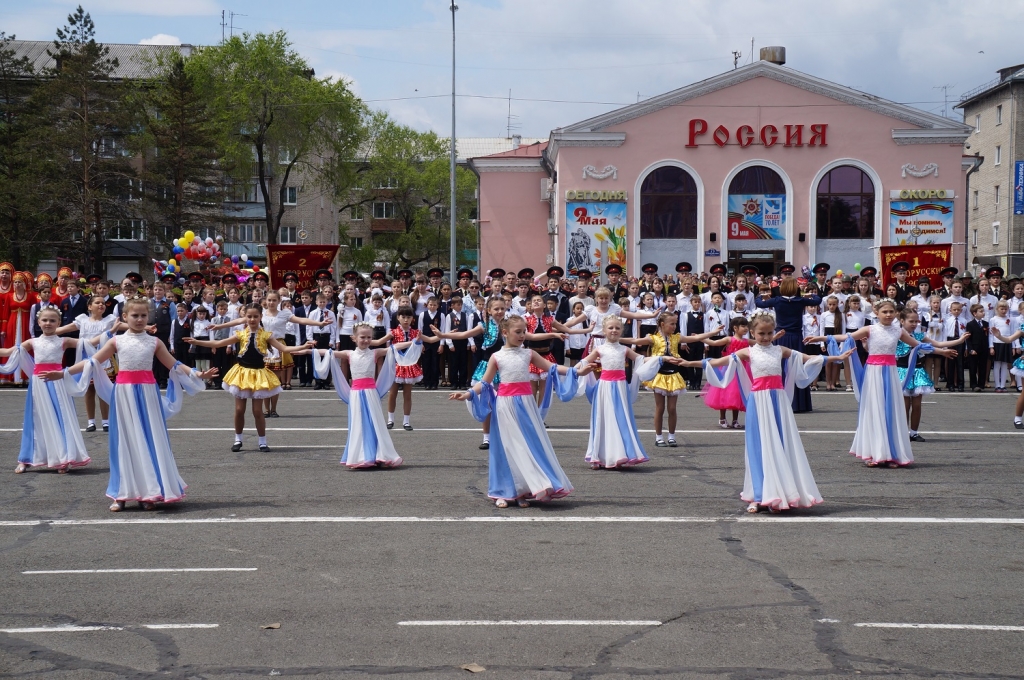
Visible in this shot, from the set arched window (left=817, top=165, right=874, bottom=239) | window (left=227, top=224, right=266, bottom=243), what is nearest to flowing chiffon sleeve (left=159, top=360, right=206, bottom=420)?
arched window (left=817, top=165, right=874, bottom=239)

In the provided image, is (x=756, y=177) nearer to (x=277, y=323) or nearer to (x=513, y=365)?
(x=277, y=323)

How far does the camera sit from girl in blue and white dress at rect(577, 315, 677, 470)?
11.7m

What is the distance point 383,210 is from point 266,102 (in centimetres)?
4134

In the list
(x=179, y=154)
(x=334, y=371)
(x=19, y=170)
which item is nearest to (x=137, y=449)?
(x=334, y=371)

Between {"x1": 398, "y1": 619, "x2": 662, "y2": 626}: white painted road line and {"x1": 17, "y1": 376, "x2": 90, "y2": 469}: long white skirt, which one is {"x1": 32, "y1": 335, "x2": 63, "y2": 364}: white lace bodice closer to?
{"x1": 17, "y1": 376, "x2": 90, "y2": 469}: long white skirt

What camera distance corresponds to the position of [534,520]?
30.4 ft

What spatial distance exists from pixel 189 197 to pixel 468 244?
4516cm

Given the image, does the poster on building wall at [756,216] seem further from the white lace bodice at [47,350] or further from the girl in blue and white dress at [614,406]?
the white lace bodice at [47,350]

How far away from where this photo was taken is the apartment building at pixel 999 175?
6356 centimetres

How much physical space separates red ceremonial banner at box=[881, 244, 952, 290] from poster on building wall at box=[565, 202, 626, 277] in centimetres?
1609

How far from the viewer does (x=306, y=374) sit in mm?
21703

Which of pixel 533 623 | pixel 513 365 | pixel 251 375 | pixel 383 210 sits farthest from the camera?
pixel 383 210

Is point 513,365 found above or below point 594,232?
below

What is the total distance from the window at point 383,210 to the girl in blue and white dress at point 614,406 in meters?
87.1
